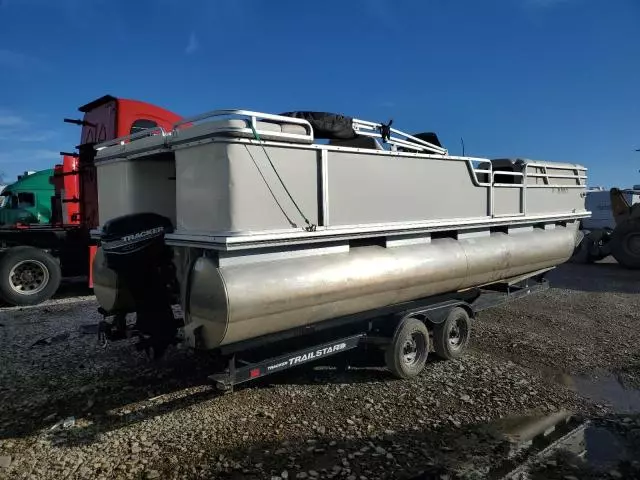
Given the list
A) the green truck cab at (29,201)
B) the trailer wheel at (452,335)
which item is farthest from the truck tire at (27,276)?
the trailer wheel at (452,335)

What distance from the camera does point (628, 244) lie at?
14.1 metres

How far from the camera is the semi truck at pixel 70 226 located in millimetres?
8820

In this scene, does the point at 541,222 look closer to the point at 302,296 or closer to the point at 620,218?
the point at 302,296

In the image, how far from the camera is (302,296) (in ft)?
13.2

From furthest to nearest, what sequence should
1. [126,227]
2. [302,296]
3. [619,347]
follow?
[619,347], [126,227], [302,296]

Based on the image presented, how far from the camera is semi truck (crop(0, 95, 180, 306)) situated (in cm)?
882

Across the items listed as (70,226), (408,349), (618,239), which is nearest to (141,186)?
(408,349)

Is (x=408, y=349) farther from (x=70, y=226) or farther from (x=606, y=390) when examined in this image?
(x=70, y=226)

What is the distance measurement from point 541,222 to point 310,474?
5.53 m

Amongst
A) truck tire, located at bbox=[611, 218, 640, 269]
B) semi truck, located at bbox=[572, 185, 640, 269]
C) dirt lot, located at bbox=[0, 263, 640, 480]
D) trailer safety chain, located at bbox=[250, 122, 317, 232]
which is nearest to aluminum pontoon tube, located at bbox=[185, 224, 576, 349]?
trailer safety chain, located at bbox=[250, 122, 317, 232]

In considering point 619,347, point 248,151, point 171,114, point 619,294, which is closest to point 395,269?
point 248,151

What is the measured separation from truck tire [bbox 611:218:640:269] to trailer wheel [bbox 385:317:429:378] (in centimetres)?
1131

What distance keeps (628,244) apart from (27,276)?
15016 millimetres

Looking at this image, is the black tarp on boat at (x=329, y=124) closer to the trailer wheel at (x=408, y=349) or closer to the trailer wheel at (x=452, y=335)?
the trailer wheel at (x=408, y=349)
